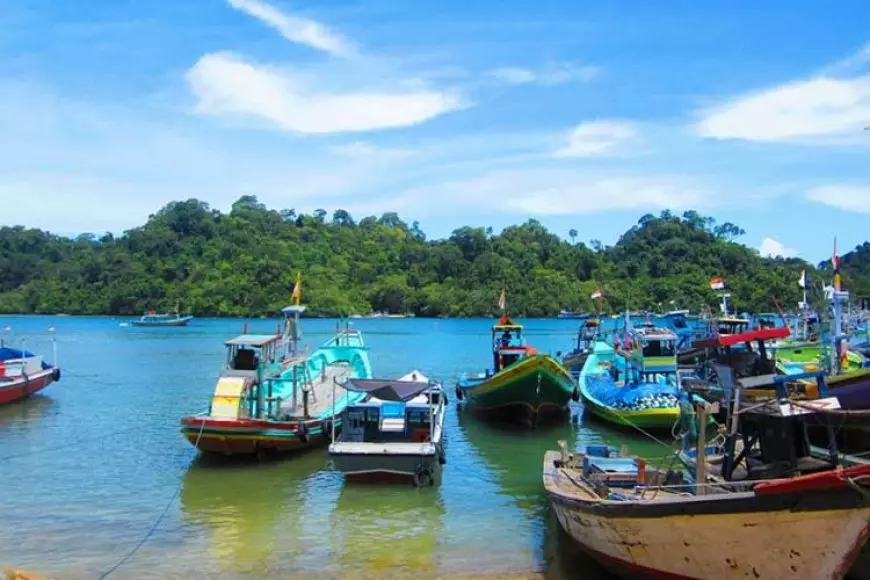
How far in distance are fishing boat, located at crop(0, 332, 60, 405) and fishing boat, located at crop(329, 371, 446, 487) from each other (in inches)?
720

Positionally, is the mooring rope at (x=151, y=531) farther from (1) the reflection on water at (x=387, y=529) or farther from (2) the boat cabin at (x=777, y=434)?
(2) the boat cabin at (x=777, y=434)

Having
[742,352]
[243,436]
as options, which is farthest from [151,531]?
[742,352]

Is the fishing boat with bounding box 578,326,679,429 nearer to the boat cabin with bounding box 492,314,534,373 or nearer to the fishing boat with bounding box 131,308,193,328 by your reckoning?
the boat cabin with bounding box 492,314,534,373

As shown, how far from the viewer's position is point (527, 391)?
A: 2662 cm

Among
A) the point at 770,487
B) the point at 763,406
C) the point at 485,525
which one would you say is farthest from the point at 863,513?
the point at 485,525

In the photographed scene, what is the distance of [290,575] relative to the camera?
43.0 feet

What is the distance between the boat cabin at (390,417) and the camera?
19.8 metres

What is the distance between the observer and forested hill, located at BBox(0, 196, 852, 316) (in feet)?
415

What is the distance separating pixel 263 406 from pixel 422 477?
6092 millimetres

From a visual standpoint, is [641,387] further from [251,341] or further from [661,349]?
[251,341]

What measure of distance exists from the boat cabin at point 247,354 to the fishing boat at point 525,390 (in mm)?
8420

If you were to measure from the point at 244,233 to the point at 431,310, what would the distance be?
1374 inches

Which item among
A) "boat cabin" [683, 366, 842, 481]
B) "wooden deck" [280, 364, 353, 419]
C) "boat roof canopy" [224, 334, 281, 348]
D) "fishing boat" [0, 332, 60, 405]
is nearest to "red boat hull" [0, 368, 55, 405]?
"fishing boat" [0, 332, 60, 405]

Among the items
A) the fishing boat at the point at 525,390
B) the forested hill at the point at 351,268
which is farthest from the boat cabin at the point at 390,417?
the forested hill at the point at 351,268
